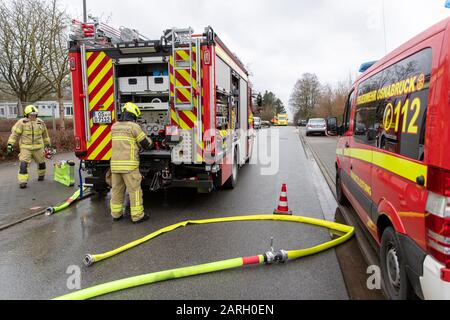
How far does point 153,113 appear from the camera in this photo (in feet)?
21.0

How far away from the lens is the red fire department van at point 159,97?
5523 millimetres

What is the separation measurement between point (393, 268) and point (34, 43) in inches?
731

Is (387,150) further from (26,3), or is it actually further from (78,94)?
(26,3)

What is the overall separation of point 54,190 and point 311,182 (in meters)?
5.82

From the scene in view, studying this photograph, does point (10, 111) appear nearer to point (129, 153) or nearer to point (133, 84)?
point (133, 84)

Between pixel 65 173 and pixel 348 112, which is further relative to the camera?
pixel 65 173

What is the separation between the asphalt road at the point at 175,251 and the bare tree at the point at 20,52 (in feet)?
47.6

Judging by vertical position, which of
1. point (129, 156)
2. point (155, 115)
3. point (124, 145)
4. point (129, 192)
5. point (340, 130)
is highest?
point (155, 115)

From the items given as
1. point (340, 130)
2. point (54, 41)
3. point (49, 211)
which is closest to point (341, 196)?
point (340, 130)

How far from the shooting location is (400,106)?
9.52ft

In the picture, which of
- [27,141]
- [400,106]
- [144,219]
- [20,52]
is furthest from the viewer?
[20,52]

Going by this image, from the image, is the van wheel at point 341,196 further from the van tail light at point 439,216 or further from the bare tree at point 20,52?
the bare tree at point 20,52

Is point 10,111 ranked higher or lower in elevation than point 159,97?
higher
